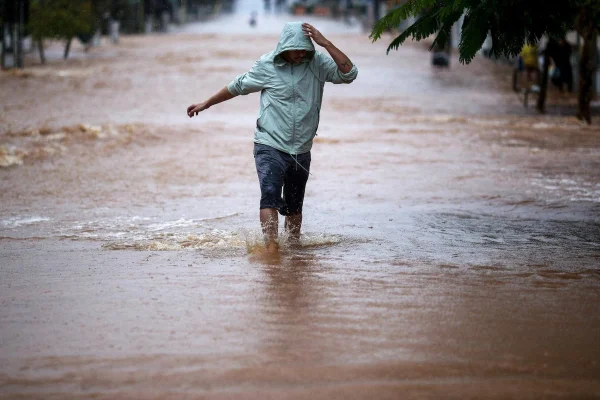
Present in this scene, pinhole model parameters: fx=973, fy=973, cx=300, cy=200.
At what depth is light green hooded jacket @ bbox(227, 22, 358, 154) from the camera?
686 centimetres

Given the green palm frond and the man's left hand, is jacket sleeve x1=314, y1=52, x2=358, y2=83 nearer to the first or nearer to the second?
the man's left hand

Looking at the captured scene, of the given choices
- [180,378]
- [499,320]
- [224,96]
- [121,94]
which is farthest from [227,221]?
[121,94]

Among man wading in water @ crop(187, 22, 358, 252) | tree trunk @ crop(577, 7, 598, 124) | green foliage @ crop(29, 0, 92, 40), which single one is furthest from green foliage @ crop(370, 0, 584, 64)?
green foliage @ crop(29, 0, 92, 40)

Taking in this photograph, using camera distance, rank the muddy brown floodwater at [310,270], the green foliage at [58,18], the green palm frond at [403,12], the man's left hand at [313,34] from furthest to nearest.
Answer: the green foliage at [58,18] < the green palm frond at [403,12] < the man's left hand at [313,34] < the muddy brown floodwater at [310,270]

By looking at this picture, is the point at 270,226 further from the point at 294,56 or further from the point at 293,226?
the point at 294,56

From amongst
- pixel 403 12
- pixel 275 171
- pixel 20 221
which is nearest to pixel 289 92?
pixel 275 171

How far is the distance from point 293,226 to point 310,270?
945mm

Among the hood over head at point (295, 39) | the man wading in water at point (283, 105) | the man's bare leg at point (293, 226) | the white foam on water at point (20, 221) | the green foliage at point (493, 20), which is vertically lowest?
A: the white foam on water at point (20, 221)

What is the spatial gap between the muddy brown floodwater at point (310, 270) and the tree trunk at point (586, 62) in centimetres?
163

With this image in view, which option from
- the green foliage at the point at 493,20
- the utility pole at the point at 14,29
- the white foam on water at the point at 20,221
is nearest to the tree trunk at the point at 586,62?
the green foliage at the point at 493,20

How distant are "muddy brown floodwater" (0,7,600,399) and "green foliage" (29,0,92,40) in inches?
864

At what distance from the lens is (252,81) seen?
6918 millimetres

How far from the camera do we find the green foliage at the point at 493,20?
6852 millimetres

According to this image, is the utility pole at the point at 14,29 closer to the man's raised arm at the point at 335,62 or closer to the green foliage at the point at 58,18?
the green foliage at the point at 58,18
